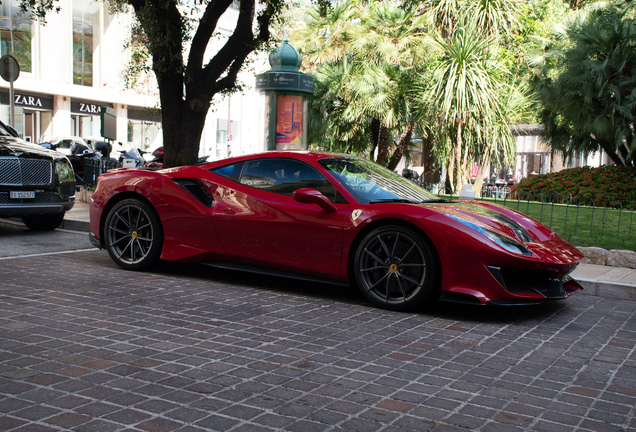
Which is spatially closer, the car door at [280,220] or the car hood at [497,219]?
the car hood at [497,219]

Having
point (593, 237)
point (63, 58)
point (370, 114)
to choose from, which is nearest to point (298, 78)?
point (593, 237)

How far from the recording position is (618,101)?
12.7m

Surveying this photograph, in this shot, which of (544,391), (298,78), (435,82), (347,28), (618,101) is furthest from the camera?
(347,28)

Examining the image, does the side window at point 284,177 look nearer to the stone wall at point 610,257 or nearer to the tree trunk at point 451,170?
the stone wall at point 610,257

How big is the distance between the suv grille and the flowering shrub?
29.8 feet

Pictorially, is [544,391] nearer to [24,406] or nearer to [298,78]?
[24,406]

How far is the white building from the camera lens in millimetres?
32188

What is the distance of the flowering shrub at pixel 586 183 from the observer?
13.2 meters

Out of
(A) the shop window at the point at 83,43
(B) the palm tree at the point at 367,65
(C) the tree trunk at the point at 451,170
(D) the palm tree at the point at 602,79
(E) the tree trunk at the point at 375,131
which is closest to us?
(D) the palm tree at the point at 602,79

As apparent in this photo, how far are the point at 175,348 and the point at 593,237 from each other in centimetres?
591

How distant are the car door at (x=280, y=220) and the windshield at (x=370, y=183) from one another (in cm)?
15

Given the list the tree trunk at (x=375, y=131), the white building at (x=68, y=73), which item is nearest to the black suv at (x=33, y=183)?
the tree trunk at (x=375, y=131)

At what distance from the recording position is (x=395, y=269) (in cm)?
498

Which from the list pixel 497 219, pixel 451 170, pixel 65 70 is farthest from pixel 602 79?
pixel 65 70
